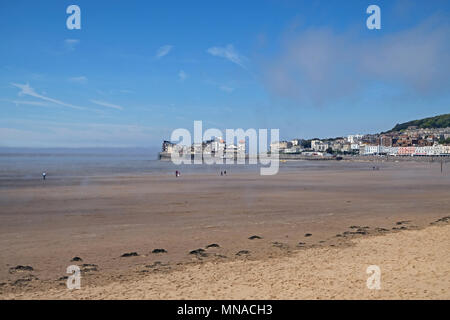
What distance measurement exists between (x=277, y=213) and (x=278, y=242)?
545 cm

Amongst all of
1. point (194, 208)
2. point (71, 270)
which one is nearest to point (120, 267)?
point (71, 270)

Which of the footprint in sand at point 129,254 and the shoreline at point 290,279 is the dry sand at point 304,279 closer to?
the shoreline at point 290,279

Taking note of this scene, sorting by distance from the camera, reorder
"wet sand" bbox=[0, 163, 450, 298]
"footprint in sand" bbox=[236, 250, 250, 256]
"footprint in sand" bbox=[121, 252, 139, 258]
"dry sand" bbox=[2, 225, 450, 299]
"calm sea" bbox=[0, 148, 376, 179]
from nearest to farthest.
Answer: "dry sand" bbox=[2, 225, 450, 299]
"wet sand" bbox=[0, 163, 450, 298]
"footprint in sand" bbox=[121, 252, 139, 258]
"footprint in sand" bbox=[236, 250, 250, 256]
"calm sea" bbox=[0, 148, 376, 179]

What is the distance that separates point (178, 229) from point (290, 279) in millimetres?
6427

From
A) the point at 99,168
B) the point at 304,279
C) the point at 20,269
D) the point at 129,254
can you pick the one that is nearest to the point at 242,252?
the point at 304,279

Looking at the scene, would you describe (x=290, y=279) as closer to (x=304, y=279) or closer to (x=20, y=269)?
(x=304, y=279)

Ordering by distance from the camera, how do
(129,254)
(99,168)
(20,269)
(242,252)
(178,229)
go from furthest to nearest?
(99,168) < (178,229) < (242,252) < (129,254) < (20,269)

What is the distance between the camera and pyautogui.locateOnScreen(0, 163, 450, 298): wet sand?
30.0 feet

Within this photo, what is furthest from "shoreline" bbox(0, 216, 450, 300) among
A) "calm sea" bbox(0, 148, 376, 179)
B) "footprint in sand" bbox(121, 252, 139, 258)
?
"calm sea" bbox(0, 148, 376, 179)

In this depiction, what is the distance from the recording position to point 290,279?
27.2 feet

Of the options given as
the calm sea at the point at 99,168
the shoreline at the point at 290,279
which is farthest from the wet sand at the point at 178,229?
the calm sea at the point at 99,168

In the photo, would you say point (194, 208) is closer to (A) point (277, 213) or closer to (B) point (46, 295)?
(A) point (277, 213)

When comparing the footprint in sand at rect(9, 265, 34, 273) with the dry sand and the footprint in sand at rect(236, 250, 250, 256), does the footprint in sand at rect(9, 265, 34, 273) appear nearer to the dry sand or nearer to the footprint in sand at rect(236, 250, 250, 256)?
the dry sand

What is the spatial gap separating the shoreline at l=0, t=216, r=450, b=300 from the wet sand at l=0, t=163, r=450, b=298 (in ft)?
0.25
